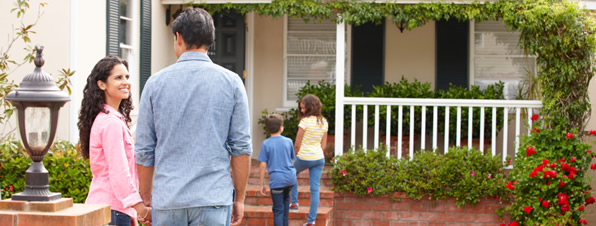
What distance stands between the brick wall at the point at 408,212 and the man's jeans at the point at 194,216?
17.0 ft

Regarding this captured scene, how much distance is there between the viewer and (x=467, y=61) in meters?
10.2

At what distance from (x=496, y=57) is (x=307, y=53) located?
2727 millimetres

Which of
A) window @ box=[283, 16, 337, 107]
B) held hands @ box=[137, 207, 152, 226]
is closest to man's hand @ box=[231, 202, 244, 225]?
held hands @ box=[137, 207, 152, 226]

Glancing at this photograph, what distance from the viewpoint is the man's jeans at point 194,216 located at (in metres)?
3.08

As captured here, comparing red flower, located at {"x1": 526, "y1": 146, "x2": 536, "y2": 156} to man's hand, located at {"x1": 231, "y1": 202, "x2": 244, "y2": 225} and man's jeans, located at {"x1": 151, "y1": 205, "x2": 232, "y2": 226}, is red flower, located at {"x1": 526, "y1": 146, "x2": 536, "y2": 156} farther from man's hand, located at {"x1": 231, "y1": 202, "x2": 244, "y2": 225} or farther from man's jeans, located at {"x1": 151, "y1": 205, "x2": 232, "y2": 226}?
man's jeans, located at {"x1": 151, "y1": 205, "x2": 232, "y2": 226}

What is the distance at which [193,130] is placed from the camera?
3098 mm

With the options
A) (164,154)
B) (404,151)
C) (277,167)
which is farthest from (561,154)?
(164,154)

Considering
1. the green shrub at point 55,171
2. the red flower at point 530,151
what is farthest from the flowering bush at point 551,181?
the green shrub at point 55,171

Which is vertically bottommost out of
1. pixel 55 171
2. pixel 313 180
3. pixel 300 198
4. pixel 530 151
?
pixel 300 198

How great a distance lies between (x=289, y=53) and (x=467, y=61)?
8.43ft

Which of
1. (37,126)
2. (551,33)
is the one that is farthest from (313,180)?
(37,126)

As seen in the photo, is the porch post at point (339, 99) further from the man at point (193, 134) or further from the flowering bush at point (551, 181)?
the man at point (193, 134)

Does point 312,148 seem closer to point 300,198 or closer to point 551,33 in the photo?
point 300,198

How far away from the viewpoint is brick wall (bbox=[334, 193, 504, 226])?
8039 mm
